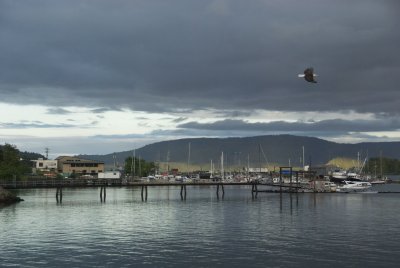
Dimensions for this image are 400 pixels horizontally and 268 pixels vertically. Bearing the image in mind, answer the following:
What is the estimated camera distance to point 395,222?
89000 millimetres

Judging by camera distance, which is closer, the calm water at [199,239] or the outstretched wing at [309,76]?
the outstretched wing at [309,76]

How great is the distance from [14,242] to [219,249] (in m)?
27.0

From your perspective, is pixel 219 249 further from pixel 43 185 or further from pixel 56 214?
pixel 43 185

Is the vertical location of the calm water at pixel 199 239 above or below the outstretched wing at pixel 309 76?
below

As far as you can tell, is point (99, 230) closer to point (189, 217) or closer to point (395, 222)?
point (189, 217)

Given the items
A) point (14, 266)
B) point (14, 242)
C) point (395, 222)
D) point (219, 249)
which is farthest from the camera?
point (395, 222)

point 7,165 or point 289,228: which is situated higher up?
point 7,165

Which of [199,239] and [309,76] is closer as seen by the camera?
[309,76]

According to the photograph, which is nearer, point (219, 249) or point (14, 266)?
point (14, 266)

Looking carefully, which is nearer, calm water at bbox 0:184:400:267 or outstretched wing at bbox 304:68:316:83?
outstretched wing at bbox 304:68:316:83

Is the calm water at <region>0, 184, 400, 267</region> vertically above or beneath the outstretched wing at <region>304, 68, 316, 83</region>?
beneath

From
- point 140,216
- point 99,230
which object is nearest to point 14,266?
point 99,230

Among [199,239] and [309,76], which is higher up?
[309,76]

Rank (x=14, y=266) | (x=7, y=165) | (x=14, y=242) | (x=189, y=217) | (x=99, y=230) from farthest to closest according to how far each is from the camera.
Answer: (x=7, y=165) < (x=189, y=217) < (x=99, y=230) < (x=14, y=242) < (x=14, y=266)
